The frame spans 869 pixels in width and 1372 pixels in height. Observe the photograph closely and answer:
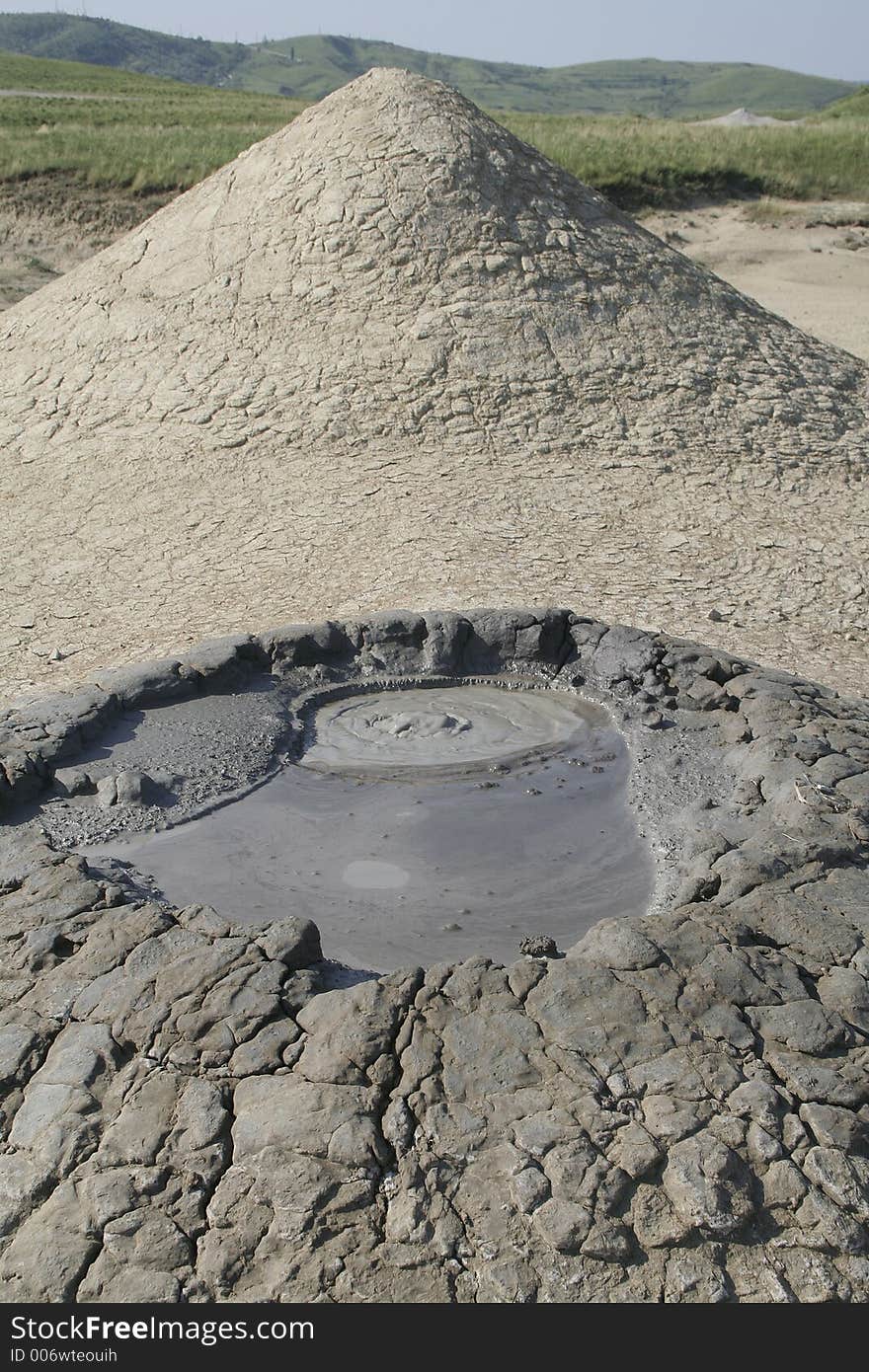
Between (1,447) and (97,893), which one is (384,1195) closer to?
(97,893)

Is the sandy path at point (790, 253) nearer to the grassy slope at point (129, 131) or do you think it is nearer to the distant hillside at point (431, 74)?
Result: the grassy slope at point (129, 131)

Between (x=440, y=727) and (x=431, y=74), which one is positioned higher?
(x=431, y=74)

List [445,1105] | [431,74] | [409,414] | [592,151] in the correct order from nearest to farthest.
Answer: [445,1105] < [409,414] < [592,151] < [431,74]

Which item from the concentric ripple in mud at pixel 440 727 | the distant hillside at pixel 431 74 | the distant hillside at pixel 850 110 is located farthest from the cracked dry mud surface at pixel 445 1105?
the distant hillside at pixel 431 74

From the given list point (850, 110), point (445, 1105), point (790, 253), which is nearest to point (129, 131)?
point (790, 253)

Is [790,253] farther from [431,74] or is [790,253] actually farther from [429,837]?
[431,74]

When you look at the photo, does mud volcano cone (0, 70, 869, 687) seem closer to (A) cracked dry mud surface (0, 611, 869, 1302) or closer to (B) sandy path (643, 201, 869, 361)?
(A) cracked dry mud surface (0, 611, 869, 1302)

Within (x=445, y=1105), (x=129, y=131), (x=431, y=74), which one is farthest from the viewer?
(x=431, y=74)
